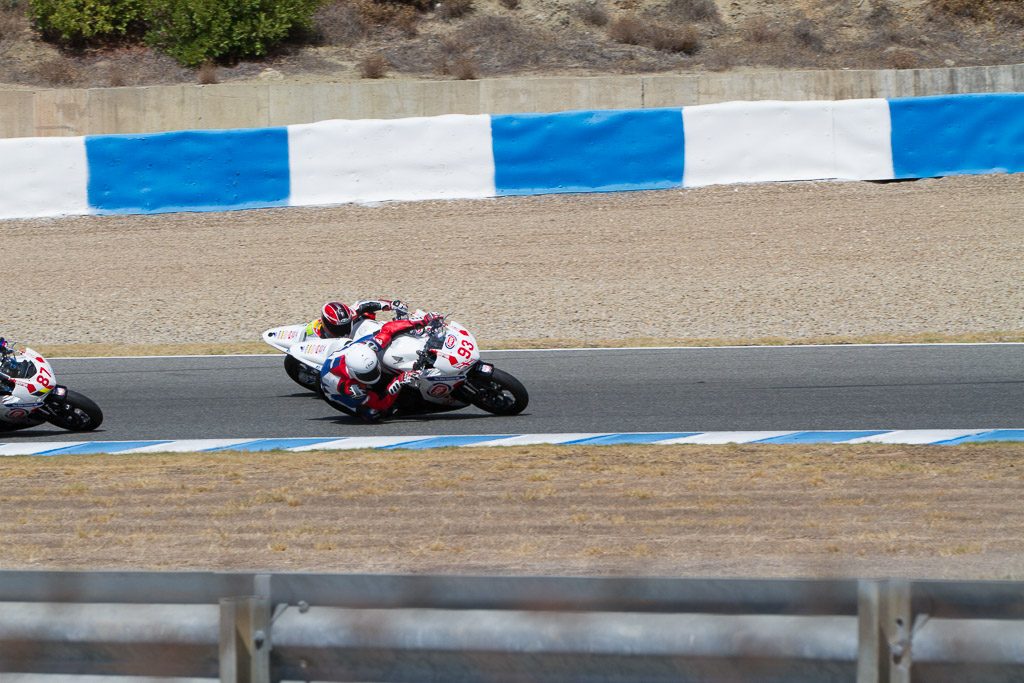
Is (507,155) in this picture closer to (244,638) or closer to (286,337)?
(286,337)

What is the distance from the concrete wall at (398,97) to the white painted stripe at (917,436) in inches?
539

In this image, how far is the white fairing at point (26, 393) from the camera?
9305 millimetres

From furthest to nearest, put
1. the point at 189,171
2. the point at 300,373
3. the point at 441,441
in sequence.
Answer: the point at 189,171 < the point at 300,373 < the point at 441,441

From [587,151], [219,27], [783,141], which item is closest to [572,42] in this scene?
[219,27]

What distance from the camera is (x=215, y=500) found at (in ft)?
24.1

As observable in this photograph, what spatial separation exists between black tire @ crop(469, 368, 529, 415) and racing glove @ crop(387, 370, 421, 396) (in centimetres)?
48

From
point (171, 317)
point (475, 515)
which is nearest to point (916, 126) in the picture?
point (171, 317)

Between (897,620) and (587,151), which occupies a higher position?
(587,151)

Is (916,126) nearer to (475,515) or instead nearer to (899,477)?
(899,477)

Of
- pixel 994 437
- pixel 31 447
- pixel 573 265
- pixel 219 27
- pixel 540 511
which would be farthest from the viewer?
pixel 219 27

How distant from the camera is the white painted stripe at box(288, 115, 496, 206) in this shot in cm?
1809

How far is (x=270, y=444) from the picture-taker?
9.21 metres

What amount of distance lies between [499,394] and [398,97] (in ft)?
42.4

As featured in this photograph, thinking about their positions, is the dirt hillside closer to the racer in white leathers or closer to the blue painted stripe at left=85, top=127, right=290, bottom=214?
the blue painted stripe at left=85, top=127, right=290, bottom=214
